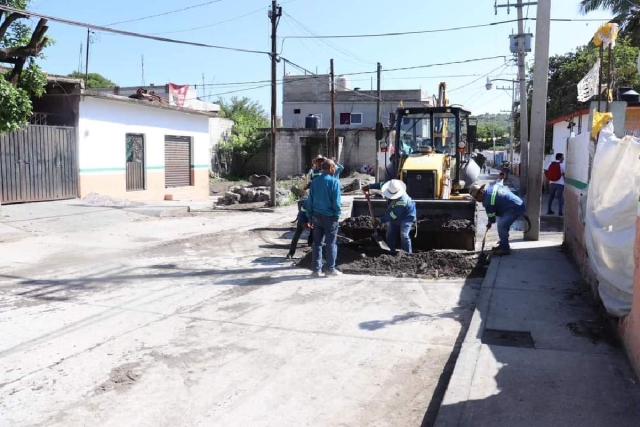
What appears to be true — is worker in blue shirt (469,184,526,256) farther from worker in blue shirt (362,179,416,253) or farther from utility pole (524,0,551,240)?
utility pole (524,0,551,240)

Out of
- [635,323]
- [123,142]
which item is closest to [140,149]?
[123,142]

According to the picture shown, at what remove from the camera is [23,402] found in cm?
441

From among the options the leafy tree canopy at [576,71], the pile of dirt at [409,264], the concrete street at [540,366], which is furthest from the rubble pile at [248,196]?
the concrete street at [540,366]

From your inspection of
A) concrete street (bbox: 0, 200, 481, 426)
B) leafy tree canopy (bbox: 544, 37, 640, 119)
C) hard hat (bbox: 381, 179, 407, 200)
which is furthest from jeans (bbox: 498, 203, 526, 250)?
leafy tree canopy (bbox: 544, 37, 640, 119)

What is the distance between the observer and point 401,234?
1005 centimetres

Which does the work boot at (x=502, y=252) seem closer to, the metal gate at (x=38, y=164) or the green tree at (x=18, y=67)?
the green tree at (x=18, y=67)

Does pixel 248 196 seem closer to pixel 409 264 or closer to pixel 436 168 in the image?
pixel 436 168

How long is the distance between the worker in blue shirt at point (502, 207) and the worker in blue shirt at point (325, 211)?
106 inches

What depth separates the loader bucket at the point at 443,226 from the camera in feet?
35.0

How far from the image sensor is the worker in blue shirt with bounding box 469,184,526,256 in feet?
33.0

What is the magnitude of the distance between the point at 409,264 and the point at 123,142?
1429 cm

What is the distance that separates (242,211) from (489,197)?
36.7 ft

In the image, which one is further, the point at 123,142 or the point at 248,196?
the point at 248,196

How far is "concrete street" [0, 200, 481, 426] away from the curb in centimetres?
19
